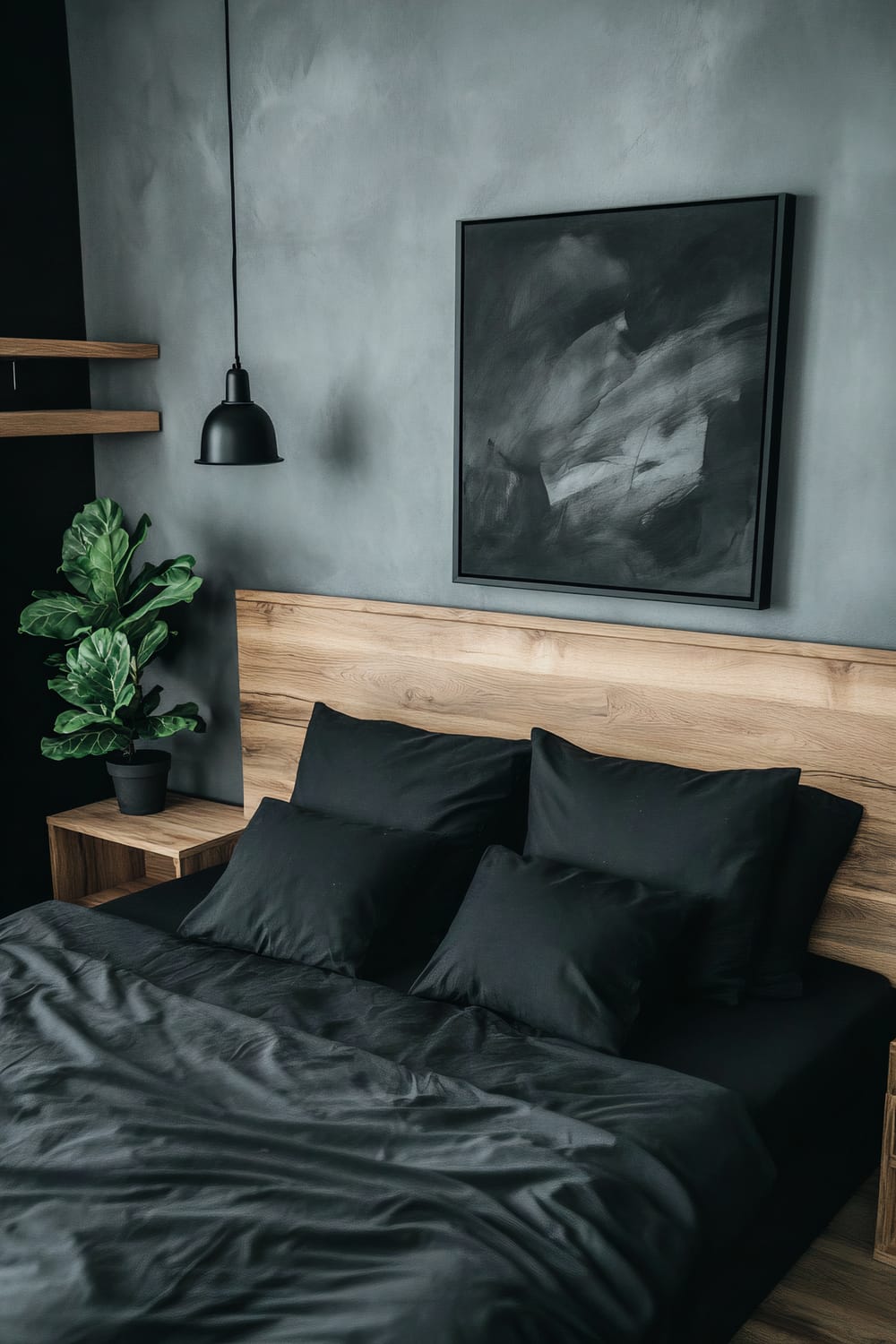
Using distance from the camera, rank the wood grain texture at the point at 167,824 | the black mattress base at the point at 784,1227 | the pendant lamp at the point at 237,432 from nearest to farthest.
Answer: the black mattress base at the point at 784,1227 → the pendant lamp at the point at 237,432 → the wood grain texture at the point at 167,824

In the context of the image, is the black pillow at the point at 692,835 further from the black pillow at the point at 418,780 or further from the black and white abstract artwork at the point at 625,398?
the black and white abstract artwork at the point at 625,398

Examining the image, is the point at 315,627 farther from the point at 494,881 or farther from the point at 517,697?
the point at 494,881

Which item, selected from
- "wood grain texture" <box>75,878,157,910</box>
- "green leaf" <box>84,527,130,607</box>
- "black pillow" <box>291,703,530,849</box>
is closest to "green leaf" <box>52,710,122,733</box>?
"green leaf" <box>84,527,130,607</box>

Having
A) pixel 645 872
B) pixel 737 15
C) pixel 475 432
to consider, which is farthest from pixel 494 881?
pixel 737 15

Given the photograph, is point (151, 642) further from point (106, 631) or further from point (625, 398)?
point (625, 398)

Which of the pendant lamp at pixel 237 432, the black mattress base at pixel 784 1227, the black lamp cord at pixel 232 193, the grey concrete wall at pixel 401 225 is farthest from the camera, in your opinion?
the black lamp cord at pixel 232 193

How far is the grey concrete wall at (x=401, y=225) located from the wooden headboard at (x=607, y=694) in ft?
0.31

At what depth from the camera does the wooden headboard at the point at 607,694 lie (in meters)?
2.68

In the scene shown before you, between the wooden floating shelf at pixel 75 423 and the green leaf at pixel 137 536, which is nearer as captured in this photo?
the wooden floating shelf at pixel 75 423

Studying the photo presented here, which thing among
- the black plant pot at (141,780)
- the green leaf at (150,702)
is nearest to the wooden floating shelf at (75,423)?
the green leaf at (150,702)

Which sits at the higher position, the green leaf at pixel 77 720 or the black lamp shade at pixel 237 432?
the black lamp shade at pixel 237 432

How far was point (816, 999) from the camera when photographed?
2.54 meters

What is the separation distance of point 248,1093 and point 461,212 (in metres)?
2.14

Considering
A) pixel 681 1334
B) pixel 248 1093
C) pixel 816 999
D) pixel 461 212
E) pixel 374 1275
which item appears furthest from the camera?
pixel 461 212
